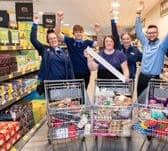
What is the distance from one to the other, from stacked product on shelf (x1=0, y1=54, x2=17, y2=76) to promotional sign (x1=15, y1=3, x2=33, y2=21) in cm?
122

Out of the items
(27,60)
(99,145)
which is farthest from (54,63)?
(27,60)

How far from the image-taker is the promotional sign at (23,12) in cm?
609

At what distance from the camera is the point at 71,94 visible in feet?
12.6

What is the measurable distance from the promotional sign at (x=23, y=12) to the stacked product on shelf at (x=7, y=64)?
1.22 m

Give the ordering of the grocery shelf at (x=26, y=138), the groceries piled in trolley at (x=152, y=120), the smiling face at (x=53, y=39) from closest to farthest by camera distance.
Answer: the groceries piled in trolley at (x=152, y=120) → the grocery shelf at (x=26, y=138) → the smiling face at (x=53, y=39)

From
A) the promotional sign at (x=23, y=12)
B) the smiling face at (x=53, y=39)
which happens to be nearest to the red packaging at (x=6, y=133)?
the smiling face at (x=53, y=39)

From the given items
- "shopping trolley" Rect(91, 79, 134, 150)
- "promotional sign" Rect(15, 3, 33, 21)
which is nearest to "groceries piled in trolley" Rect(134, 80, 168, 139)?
"shopping trolley" Rect(91, 79, 134, 150)

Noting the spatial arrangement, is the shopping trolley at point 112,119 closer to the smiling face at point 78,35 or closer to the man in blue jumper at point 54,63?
the man in blue jumper at point 54,63

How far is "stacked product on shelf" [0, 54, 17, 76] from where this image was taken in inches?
182

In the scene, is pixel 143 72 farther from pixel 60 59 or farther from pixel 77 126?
pixel 77 126

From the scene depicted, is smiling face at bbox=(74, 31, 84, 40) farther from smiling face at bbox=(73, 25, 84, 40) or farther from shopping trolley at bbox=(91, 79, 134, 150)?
shopping trolley at bbox=(91, 79, 134, 150)

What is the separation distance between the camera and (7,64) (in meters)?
4.86

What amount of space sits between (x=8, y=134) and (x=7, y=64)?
1228 millimetres

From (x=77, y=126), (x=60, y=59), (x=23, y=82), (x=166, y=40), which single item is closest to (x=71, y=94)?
(x=77, y=126)
